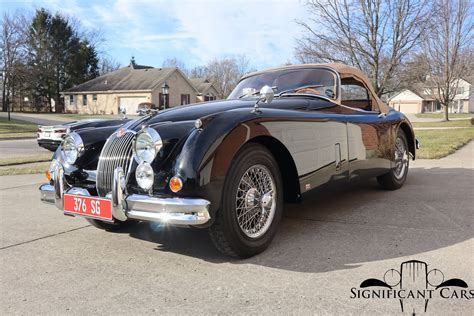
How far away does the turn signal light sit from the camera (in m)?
2.93

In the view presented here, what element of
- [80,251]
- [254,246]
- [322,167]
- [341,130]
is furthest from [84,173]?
[341,130]

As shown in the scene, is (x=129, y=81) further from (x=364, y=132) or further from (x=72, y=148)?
(x=72, y=148)

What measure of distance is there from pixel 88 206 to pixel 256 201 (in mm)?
1302

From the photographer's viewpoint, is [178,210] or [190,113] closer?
[178,210]

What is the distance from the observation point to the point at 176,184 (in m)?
2.93

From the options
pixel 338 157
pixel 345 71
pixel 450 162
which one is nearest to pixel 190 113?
pixel 338 157

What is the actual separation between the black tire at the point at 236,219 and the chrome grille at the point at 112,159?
0.81 m

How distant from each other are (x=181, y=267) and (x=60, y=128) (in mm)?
11278

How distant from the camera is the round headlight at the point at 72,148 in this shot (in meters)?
3.75

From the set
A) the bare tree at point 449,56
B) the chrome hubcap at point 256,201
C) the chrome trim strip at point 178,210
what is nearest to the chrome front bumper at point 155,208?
the chrome trim strip at point 178,210

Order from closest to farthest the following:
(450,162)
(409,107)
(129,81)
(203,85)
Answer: (450,162) < (129,81) < (203,85) < (409,107)

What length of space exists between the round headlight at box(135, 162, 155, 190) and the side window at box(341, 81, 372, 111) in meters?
2.73

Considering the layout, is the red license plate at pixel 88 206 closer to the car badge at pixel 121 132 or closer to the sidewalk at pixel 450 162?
the car badge at pixel 121 132

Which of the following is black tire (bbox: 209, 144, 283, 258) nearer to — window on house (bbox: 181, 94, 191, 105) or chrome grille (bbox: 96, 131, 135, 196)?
chrome grille (bbox: 96, 131, 135, 196)
